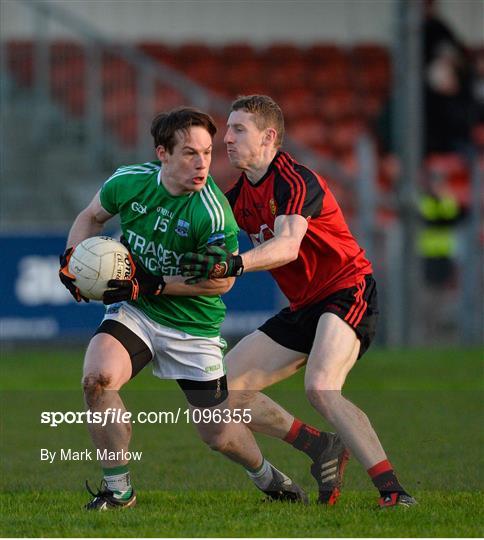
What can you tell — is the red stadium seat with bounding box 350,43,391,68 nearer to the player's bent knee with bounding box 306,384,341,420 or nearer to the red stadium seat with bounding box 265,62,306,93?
the red stadium seat with bounding box 265,62,306,93

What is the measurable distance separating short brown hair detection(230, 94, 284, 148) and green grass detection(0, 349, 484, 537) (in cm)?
194

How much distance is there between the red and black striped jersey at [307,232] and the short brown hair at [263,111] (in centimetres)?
18

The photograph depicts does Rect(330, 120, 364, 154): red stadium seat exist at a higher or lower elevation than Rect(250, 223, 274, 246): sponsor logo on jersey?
higher

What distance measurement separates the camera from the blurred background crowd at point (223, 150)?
16.4 metres

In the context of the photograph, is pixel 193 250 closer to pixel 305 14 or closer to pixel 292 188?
pixel 292 188

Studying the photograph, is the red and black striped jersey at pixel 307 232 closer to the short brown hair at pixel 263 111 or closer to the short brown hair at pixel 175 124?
the short brown hair at pixel 263 111

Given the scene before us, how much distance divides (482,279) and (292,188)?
36.3ft

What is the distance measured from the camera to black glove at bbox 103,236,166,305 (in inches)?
263

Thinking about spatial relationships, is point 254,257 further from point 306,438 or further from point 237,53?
point 237,53

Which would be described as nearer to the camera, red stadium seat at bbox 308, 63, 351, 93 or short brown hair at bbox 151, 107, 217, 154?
short brown hair at bbox 151, 107, 217, 154

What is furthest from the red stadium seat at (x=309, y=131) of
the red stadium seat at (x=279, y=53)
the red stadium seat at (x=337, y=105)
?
the red stadium seat at (x=279, y=53)

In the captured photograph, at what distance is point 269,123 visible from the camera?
22.8ft

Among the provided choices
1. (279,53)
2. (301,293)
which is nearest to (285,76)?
(279,53)

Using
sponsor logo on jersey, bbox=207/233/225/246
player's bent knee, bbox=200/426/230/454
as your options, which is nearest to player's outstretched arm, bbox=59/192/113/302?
sponsor logo on jersey, bbox=207/233/225/246
